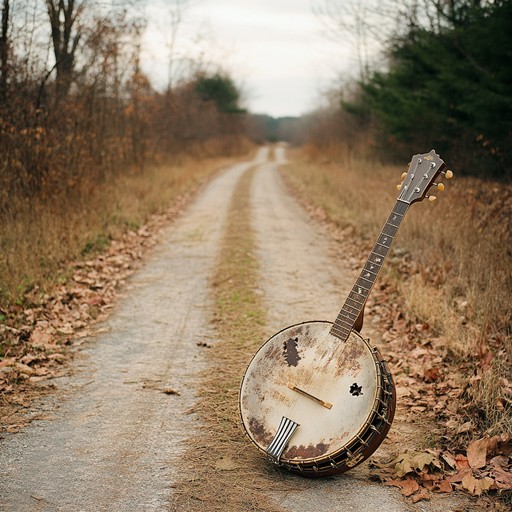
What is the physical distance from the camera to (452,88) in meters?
15.2

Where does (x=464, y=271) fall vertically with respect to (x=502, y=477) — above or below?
above

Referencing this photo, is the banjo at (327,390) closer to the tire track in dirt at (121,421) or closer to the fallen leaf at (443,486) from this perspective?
the fallen leaf at (443,486)

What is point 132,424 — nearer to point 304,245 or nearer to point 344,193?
point 304,245

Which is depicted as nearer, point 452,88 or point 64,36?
point 64,36

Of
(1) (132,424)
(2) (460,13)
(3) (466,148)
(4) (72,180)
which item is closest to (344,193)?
(3) (466,148)

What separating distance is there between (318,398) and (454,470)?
960 millimetres

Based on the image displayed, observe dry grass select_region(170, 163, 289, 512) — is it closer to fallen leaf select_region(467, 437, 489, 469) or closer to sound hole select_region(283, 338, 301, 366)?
sound hole select_region(283, 338, 301, 366)

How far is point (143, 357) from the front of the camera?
528cm

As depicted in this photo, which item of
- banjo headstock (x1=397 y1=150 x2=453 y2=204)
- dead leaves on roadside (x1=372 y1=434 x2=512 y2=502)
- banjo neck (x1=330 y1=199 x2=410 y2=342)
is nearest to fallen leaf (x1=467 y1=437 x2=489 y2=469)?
dead leaves on roadside (x1=372 y1=434 x2=512 y2=502)

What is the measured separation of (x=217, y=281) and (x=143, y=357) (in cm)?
260

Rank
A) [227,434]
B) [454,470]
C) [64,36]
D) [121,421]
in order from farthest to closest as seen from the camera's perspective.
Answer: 1. [64,36]
2. [121,421]
3. [227,434]
4. [454,470]

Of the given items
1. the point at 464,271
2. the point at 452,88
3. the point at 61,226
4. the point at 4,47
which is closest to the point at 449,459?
the point at 464,271

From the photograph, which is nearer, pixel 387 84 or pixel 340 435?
pixel 340 435

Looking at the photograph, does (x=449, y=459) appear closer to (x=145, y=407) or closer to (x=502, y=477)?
(x=502, y=477)
